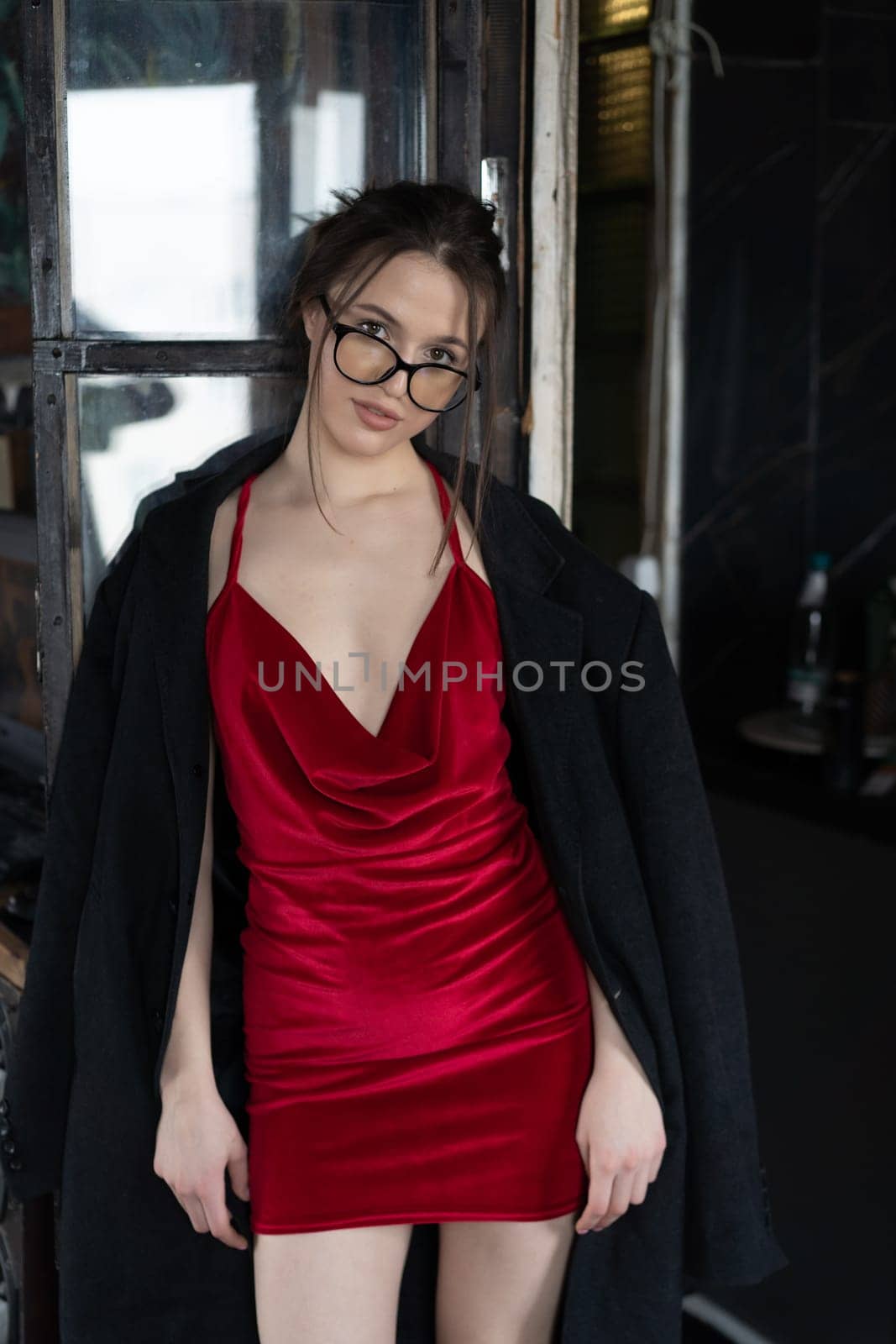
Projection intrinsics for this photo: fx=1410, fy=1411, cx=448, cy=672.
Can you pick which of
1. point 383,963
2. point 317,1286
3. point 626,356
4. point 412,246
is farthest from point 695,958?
point 626,356

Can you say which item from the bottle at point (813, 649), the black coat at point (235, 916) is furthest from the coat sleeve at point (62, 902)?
the bottle at point (813, 649)

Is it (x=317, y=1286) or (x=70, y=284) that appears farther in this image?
(x=70, y=284)

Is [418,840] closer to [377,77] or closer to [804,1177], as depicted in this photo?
[377,77]

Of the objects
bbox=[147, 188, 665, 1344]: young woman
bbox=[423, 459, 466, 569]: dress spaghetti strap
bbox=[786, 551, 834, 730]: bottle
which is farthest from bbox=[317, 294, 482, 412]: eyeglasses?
bbox=[786, 551, 834, 730]: bottle

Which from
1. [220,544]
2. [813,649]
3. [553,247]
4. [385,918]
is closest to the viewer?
[385,918]

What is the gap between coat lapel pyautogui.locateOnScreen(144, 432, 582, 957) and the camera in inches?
56.4

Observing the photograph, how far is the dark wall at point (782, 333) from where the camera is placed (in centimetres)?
260

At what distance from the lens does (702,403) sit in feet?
8.82

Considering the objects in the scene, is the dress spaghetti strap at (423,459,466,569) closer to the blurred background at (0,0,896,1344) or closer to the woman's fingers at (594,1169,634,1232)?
the blurred background at (0,0,896,1344)

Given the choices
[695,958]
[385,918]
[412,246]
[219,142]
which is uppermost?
[219,142]

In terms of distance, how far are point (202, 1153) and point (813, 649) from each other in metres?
1.52

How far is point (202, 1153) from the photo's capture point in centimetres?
141

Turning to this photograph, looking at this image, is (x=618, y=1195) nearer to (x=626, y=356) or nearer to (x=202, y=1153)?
(x=202, y=1153)

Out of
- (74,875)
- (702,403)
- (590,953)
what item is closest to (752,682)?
(702,403)
